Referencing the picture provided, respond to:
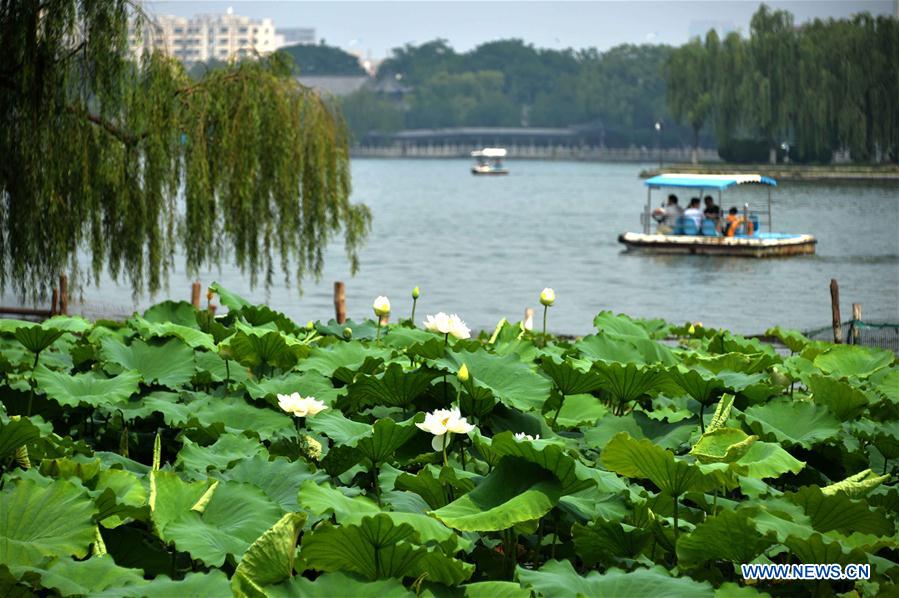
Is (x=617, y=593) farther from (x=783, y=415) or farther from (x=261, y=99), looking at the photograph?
(x=261, y=99)

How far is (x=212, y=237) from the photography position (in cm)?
1189

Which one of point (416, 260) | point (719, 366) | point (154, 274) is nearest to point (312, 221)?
point (154, 274)

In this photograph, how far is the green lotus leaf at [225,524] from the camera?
221 centimetres

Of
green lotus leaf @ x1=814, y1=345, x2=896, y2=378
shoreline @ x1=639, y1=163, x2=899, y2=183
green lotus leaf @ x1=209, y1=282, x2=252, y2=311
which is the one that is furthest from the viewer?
shoreline @ x1=639, y1=163, x2=899, y2=183

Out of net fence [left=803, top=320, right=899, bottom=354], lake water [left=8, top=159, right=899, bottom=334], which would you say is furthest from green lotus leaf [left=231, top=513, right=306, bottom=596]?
lake water [left=8, top=159, right=899, bottom=334]

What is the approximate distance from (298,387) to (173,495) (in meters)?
1.05

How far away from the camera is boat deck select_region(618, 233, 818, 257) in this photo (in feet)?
87.9

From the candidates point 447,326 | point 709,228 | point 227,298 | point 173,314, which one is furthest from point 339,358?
point 709,228

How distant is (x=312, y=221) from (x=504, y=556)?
10.5 m

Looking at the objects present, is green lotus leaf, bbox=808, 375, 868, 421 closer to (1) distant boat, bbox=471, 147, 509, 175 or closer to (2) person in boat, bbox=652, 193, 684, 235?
(2) person in boat, bbox=652, 193, 684, 235

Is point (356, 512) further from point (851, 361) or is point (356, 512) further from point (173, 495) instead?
point (851, 361)

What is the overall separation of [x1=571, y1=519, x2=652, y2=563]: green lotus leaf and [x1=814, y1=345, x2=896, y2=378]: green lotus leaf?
1.86 metres

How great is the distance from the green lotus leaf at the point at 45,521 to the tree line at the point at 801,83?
47499 millimetres

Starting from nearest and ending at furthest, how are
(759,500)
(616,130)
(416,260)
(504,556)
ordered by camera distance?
(504,556), (759,500), (416,260), (616,130)
